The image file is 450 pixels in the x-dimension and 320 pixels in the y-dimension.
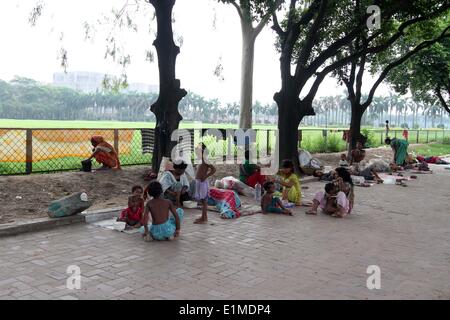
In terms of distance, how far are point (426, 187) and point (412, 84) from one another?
1445 centimetres

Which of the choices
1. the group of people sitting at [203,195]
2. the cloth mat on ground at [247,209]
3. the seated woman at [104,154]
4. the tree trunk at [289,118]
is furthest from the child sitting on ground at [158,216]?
the tree trunk at [289,118]

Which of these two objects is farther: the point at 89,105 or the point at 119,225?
the point at 89,105

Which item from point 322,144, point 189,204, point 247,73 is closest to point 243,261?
point 189,204

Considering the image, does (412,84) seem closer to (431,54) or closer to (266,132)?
(431,54)

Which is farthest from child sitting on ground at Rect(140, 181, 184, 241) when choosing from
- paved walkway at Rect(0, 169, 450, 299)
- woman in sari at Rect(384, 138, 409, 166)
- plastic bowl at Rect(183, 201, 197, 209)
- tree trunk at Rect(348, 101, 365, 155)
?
tree trunk at Rect(348, 101, 365, 155)

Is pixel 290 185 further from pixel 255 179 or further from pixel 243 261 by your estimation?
pixel 243 261

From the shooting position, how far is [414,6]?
46.1 ft

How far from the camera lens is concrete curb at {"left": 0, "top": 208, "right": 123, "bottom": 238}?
6199mm

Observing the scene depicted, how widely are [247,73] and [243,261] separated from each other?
15.6 metres

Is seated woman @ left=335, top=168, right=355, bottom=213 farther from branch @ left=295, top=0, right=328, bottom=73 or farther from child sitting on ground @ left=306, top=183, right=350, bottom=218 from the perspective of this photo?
branch @ left=295, top=0, right=328, bottom=73

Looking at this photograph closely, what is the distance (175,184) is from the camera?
8.12m

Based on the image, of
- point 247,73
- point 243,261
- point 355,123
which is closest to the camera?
point 243,261

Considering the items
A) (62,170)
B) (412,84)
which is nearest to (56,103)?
(412,84)
